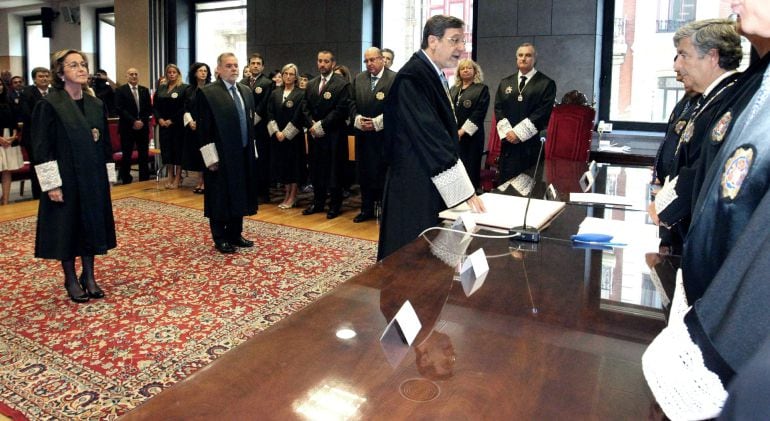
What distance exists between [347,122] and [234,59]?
2.08 m

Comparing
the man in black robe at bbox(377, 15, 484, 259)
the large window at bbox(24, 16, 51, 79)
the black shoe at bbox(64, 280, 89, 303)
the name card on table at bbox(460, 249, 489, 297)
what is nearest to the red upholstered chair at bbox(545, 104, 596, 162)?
the man in black robe at bbox(377, 15, 484, 259)

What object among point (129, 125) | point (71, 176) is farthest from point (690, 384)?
point (129, 125)

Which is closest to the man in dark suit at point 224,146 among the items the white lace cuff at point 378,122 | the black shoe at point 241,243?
the black shoe at point 241,243

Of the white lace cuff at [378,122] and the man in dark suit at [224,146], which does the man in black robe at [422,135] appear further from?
the white lace cuff at [378,122]

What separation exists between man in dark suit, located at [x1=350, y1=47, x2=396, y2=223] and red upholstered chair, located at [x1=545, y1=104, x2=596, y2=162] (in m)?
1.53

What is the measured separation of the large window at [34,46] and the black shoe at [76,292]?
13283 mm

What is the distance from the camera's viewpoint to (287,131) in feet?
20.8

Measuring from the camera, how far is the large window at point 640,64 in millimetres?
6375

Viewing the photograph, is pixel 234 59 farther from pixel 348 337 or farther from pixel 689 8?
pixel 689 8

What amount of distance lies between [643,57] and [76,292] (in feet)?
18.8

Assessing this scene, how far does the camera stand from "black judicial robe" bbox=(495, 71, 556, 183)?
517 cm

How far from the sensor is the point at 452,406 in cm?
84

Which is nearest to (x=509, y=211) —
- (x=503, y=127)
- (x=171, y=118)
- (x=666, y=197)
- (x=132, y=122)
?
(x=666, y=197)

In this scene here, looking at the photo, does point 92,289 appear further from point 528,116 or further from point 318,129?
point 528,116
